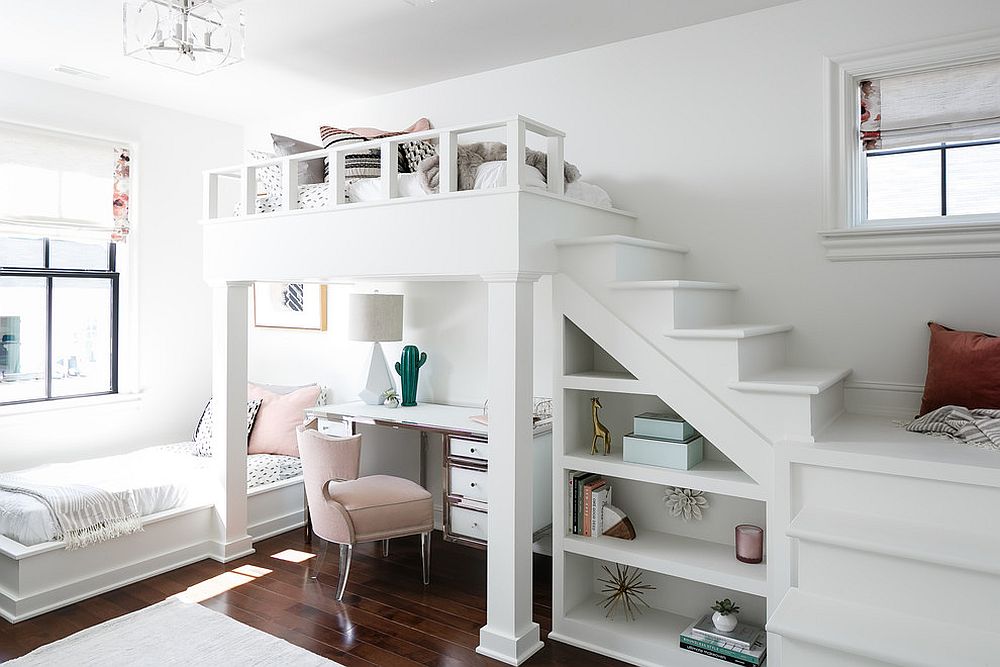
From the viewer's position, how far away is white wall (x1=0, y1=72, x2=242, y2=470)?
4230mm

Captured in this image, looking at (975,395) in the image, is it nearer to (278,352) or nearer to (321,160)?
(321,160)

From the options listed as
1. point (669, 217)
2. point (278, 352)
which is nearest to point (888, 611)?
point (669, 217)

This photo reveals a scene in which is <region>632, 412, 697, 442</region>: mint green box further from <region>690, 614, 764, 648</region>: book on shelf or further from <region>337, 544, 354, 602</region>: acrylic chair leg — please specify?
<region>337, 544, 354, 602</region>: acrylic chair leg

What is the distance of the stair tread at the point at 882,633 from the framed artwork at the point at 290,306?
3537 mm

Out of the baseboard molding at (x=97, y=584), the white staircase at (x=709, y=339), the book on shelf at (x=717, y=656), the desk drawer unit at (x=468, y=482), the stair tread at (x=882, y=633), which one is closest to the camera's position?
the stair tread at (x=882, y=633)

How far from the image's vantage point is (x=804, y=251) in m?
3.06

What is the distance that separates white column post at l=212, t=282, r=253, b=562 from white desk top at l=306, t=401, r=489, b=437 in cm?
47

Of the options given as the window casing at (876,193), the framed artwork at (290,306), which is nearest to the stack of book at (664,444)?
the window casing at (876,193)

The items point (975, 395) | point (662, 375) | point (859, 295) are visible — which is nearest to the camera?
point (975, 395)

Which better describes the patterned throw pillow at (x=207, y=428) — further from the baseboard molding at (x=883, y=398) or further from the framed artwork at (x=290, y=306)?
the baseboard molding at (x=883, y=398)

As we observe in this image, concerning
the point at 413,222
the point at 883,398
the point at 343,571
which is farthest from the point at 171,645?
the point at 883,398

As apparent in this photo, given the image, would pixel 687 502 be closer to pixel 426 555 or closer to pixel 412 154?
pixel 426 555

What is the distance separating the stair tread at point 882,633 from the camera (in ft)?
6.35

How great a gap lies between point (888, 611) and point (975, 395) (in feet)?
2.94
